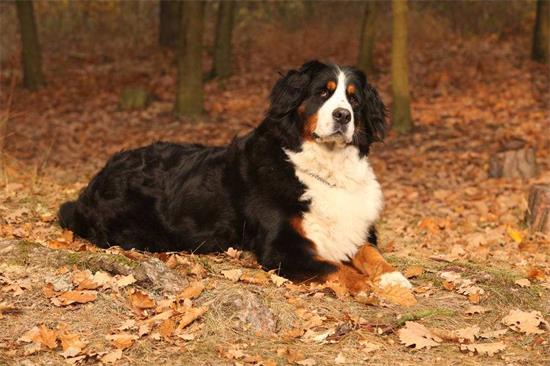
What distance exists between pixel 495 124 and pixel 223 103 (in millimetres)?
6111

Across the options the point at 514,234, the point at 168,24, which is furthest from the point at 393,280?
the point at 168,24

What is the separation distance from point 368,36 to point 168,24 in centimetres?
735

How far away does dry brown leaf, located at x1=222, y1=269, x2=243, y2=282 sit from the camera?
16.7 ft

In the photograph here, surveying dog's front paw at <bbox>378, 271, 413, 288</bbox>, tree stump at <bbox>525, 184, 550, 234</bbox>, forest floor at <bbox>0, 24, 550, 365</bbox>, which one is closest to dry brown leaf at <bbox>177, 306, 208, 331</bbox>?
forest floor at <bbox>0, 24, 550, 365</bbox>

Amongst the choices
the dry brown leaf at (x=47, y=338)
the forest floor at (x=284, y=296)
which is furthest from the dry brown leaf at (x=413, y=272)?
the dry brown leaf at (x=47, y=338)

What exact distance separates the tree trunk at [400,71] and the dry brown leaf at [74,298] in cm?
968

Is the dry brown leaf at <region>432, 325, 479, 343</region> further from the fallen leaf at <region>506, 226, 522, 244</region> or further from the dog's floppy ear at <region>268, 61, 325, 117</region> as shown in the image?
the fallen leaf at <region>506, 226, 522, 244</region>

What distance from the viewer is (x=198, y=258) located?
5590mm

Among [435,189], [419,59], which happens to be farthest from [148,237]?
[419,59]

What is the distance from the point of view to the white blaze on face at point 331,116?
5.27m

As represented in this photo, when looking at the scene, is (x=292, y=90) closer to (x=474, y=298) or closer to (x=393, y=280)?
(x=393, y=280)

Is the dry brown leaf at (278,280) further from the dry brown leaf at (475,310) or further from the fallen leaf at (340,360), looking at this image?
the dry brown leaf at (475,310)

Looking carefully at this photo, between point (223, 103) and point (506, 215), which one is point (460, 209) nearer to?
point (506, 215)

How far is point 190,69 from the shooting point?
1555 centimetres
